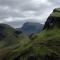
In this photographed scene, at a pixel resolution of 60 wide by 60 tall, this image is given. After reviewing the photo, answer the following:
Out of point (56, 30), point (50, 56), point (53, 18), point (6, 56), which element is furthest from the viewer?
point (53, 18)

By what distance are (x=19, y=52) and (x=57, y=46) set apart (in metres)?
14.7

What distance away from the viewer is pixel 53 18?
129000mm

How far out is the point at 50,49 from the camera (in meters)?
85.4

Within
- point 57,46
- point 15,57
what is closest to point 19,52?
point 15,57

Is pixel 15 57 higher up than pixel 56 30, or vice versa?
pixel 56 30

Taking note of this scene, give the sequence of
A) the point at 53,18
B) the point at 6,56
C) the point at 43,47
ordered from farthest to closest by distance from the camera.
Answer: the point at 53,18
the point at 6,56
the point at 43,47

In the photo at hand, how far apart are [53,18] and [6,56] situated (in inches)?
1725

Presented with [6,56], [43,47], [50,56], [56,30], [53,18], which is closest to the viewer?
[50,56]

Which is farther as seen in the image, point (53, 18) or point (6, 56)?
point (53, 18)

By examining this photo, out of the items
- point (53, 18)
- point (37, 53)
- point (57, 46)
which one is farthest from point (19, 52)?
point (53, 18)

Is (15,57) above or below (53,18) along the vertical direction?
below

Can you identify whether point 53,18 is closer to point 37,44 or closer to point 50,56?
point 37,44

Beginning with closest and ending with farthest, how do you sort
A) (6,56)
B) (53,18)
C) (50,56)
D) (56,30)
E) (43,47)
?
1. (50,56)
2. (43,47)
3. (6,56)
4. (56,30)
5. (53,18)

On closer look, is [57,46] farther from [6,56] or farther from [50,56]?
[6,56]
